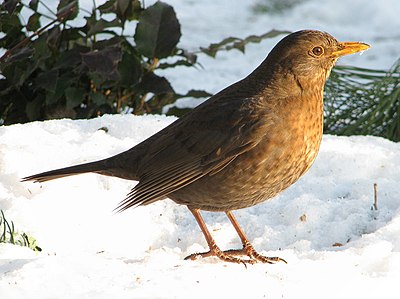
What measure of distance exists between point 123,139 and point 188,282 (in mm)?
2065

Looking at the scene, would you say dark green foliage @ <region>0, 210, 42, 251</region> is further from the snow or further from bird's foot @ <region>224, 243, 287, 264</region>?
bird's foot @ <region>224, 243, 287, 264</region>

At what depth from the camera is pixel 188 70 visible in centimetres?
1033

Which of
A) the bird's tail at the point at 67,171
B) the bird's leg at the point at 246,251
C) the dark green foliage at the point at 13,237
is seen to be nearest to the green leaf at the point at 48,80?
the bird's tail at the point at 67,171

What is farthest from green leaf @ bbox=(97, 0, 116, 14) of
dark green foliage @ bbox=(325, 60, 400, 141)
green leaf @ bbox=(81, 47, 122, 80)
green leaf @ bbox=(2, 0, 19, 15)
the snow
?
dark green foliage @ bbox=(325, 60, 400, 141)

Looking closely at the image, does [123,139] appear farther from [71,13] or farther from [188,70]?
[188,70]

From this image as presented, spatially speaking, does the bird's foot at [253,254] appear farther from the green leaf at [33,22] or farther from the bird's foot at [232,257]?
the green leaf at [33,22]

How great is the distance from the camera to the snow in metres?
3.94

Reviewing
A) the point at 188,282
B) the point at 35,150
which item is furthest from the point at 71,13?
the point at 188,282

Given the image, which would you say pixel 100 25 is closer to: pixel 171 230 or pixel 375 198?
pixel 171 230

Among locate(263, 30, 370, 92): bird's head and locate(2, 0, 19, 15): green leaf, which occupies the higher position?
locate(2, 0, 19, 15): green leaf

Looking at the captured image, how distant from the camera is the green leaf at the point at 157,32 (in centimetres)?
651

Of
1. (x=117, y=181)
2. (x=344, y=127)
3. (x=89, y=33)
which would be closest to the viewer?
(x=117, y=181)

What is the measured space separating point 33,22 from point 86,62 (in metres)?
0.54

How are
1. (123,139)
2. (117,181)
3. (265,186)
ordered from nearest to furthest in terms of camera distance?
(265,186)
(117,181)
(123,139)
